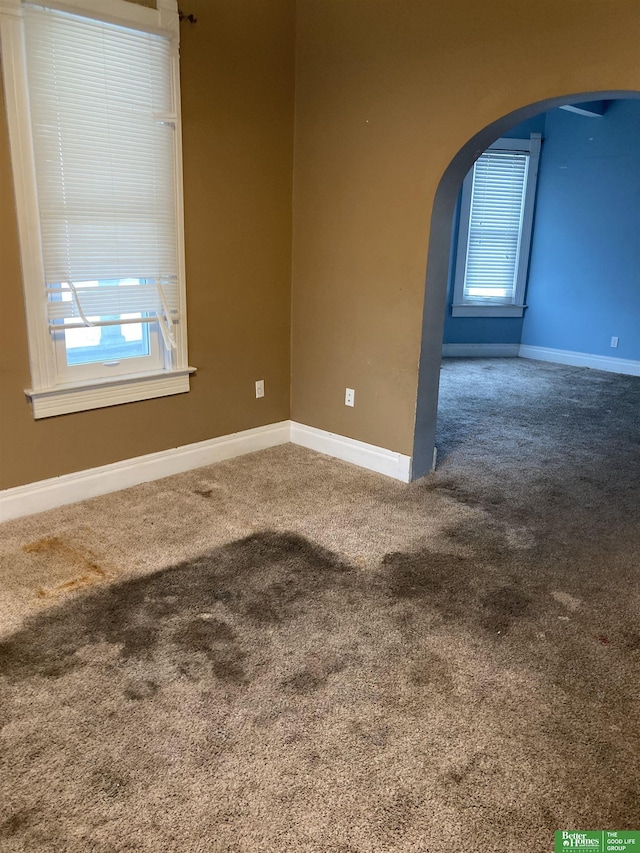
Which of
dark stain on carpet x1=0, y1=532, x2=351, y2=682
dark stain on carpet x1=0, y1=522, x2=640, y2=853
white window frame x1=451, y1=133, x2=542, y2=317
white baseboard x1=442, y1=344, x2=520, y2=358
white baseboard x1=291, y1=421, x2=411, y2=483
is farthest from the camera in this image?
white baseboard x1=442, y1=344, x2=520, y2=358

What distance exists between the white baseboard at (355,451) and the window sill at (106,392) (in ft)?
2.99

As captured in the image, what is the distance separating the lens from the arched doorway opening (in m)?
2.97

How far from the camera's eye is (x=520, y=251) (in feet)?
23.6

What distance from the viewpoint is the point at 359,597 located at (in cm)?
242

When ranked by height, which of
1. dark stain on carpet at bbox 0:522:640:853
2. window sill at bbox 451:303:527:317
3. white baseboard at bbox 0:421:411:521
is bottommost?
dark stain on carpet at bbox 0:522:640:853

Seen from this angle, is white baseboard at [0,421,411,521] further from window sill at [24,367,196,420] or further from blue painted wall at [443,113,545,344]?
blue painted wall at [443,113,545,344]

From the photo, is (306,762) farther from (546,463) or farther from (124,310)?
(546,463)

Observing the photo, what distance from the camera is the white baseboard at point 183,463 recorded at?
9.98 feet

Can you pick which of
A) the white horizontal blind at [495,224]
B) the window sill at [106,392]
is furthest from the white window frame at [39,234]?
the white horizontal blind at [495,224]

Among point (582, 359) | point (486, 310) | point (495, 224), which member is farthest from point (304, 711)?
point (495, 224)

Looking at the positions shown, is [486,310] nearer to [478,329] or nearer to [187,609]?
[478,329]

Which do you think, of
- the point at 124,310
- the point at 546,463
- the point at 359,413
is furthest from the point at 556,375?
the point at 124,310

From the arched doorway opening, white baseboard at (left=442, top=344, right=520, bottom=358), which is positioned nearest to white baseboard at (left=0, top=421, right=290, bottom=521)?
the arched doorway opening

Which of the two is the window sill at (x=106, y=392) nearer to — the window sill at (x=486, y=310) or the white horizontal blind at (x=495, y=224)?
the window sill at (x=486, y=310)
